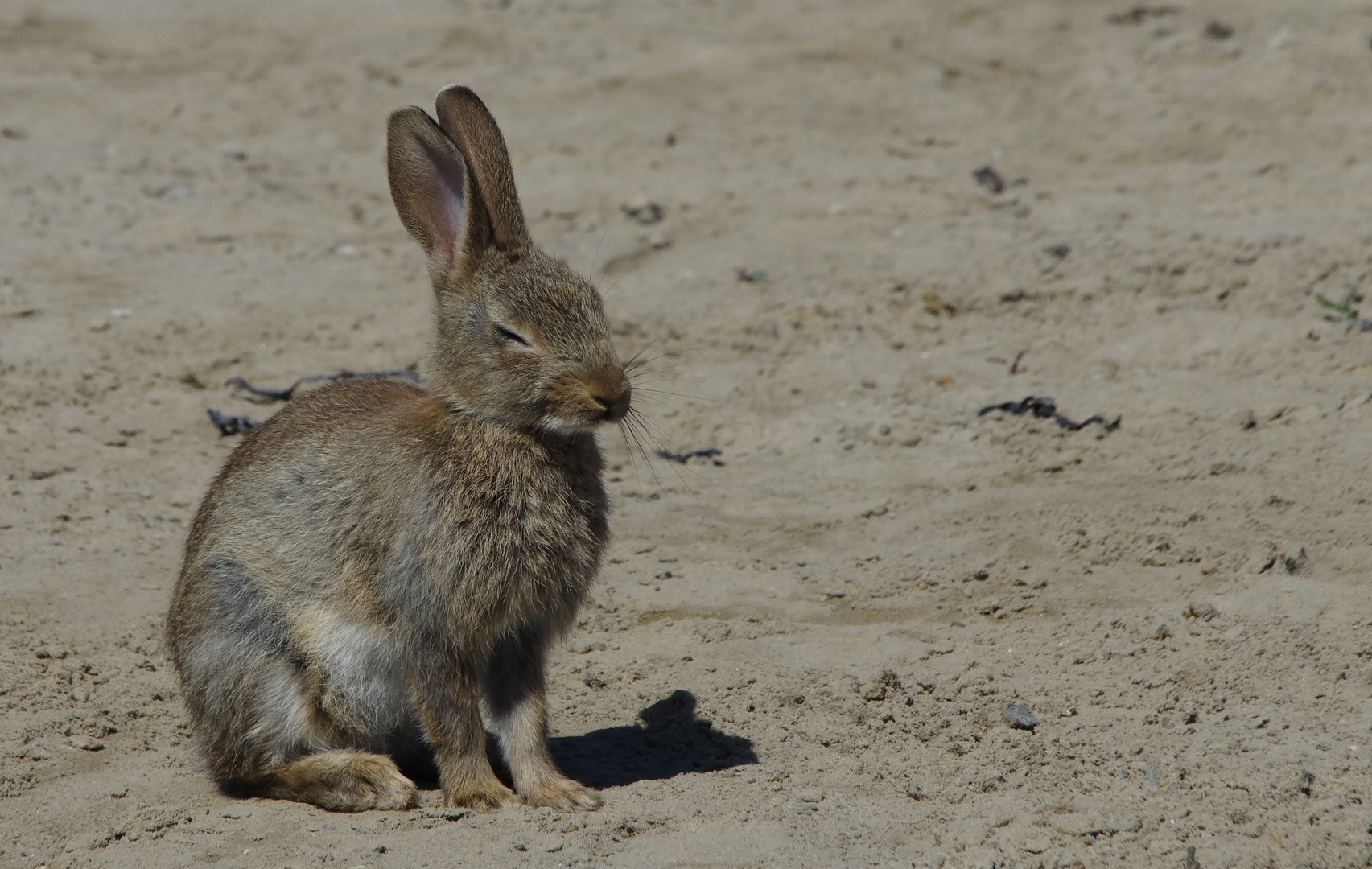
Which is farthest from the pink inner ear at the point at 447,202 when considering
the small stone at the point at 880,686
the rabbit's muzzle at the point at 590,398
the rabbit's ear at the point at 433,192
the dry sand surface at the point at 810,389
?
the small stone at the point at 880,686

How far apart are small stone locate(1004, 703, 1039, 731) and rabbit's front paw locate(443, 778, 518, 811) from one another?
1.52m

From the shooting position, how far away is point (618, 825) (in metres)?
3.82

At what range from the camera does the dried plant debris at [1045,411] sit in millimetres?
6020

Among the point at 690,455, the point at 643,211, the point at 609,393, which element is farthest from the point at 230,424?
the point at 609,393

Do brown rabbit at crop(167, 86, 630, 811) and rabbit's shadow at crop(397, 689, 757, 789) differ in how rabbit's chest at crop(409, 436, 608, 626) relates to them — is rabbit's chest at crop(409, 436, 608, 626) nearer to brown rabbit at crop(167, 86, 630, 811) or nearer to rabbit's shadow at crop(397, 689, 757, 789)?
brown rabbit at crop(167, 86, 630, 811)

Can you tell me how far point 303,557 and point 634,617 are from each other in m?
1.47

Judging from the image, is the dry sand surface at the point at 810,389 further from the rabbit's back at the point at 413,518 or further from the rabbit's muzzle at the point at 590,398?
the rabbit's muzzle at the point at 590,398

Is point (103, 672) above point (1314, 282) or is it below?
below

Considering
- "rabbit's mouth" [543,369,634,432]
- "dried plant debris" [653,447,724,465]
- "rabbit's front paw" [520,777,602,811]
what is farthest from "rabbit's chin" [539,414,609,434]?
"dried plant debris" [653,447,724,465]

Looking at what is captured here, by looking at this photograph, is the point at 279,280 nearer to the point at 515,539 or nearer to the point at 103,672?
the point at 103,672

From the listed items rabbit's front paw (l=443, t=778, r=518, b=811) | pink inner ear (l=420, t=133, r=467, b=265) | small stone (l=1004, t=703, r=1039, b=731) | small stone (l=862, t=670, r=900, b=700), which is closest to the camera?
rabbit's front paw (l=443, t=778, r=518, b=811)

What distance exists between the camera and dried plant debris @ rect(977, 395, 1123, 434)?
237 inches

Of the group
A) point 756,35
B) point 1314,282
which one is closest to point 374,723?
point 1314,282

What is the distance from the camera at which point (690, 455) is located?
6344mm
